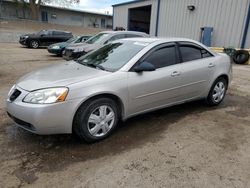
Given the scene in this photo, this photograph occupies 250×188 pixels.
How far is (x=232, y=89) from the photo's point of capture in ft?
21.6

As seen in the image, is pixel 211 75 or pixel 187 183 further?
pixel 211 75

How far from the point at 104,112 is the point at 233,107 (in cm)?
321

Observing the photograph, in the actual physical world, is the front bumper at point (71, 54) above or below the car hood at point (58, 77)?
below

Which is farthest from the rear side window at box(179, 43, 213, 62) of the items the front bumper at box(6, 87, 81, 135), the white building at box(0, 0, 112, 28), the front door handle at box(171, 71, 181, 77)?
the white building at box(0, 0, 112, 28)

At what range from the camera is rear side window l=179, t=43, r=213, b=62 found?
425 cm

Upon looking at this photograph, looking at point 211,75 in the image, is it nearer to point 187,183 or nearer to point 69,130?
point 187,183

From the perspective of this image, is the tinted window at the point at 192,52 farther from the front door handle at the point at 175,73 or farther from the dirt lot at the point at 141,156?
the dirt lot at the point at 141,156

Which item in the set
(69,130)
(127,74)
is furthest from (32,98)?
(127,74)

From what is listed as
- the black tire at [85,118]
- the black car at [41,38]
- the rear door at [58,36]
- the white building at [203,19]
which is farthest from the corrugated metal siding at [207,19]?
the black tire at [85,118]

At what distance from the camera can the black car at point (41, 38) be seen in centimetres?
1755

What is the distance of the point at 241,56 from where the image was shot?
11.6 metres

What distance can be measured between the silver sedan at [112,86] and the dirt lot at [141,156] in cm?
33

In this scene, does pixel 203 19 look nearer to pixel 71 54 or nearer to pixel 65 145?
pixel 71 54

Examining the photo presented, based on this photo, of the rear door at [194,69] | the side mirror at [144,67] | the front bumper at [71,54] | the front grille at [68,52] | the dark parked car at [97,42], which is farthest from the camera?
the front grille at [68,52]
